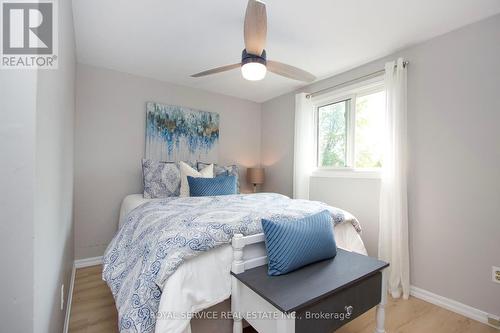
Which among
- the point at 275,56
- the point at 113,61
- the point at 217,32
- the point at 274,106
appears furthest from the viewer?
the point at 274,106

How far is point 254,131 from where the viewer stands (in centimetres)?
414

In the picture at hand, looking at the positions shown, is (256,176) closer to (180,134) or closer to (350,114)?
(180,134)

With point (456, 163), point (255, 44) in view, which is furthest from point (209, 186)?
point (456, 163)

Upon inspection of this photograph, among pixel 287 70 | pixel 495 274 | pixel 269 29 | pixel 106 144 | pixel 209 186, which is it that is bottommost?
pixel 495 274

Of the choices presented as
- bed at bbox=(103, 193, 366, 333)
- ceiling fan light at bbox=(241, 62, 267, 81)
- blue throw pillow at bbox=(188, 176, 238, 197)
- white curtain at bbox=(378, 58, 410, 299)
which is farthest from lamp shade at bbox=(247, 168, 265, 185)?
ceiling fan light at bbox=(241, 62, 267, 81)

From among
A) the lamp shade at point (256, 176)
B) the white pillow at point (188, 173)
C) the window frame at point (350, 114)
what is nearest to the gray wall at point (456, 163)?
the window frame at point (350, 114)

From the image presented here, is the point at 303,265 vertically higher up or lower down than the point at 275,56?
lower down

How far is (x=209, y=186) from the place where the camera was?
270cm

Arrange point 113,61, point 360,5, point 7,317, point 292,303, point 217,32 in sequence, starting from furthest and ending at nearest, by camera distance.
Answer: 1. point 113,61
2. point 217,32
3. point 360,5
4. point 292,303
5. point 7,317

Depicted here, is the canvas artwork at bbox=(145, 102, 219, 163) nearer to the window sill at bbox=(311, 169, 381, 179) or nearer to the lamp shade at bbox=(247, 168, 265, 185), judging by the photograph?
the lamp shade at bbox=(247, 168, 265, 185)

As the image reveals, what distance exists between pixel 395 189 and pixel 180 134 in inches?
106

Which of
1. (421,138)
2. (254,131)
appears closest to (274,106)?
(254,131)

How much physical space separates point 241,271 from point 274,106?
3093 millimetres

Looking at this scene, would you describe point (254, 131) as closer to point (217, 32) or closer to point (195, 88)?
point (195, 88)
